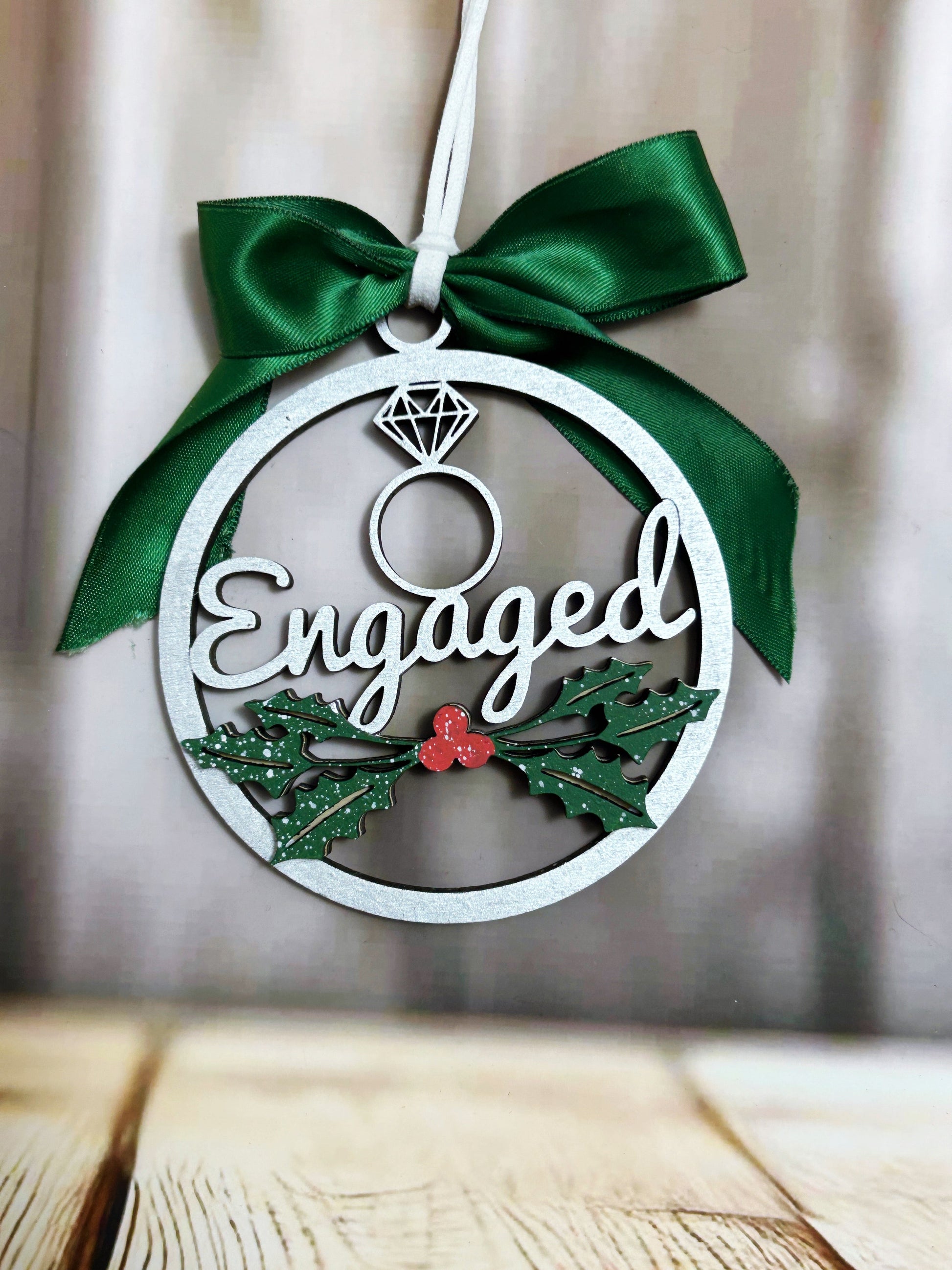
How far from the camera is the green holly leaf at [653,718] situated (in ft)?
2.19

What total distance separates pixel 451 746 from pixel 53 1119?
1.19ft

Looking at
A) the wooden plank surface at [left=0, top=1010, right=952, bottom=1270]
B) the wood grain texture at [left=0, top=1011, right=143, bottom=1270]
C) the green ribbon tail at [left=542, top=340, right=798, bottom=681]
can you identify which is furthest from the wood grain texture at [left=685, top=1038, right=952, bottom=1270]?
the wood grain texture at [left=0, top=1011, right=143, bottom=1270]

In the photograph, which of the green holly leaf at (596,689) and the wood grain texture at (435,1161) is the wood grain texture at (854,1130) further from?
the green holly leaf at (596,689)

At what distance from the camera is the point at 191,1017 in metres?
0.70

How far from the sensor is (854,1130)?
627 millimetres

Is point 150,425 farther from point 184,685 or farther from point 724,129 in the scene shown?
point 724,129

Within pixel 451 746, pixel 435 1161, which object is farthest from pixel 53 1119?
pixel 451 746

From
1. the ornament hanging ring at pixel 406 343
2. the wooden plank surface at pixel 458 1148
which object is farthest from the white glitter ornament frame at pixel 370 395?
the wooden plank surface at pixel 458 1148

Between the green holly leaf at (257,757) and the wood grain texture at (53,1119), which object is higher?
the green holly leaf at (257,757)

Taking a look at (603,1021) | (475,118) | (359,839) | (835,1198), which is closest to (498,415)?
(475,118)

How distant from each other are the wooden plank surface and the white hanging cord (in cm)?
58

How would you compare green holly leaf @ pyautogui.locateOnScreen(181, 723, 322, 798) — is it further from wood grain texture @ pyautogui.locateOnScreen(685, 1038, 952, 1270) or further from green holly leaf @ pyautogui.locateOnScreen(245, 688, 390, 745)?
wood grain texture @ pyautogui.locateOnScreen(685, 1038, 952, 1270)

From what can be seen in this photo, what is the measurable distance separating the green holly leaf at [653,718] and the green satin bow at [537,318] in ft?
0.25

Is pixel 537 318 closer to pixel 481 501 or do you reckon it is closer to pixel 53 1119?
pixel 481 501
